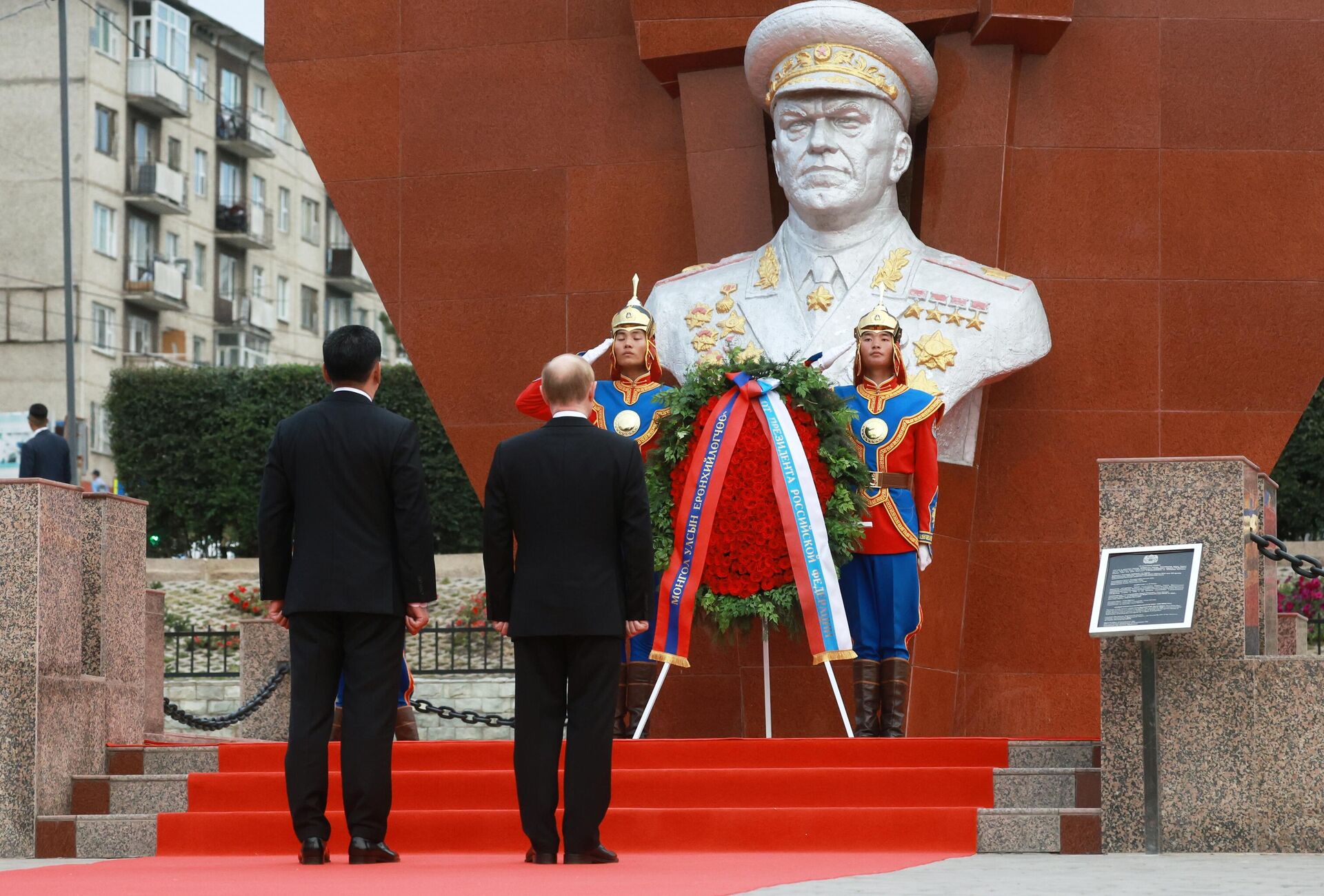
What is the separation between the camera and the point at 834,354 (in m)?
11.0

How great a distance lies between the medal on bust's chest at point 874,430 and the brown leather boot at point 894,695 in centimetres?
106

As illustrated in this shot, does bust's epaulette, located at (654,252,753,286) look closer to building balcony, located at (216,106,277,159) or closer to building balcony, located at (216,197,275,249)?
building balcony, located at (216,197,275,249)

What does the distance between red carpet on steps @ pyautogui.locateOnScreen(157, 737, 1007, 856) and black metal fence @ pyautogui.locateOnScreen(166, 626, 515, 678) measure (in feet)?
36.5

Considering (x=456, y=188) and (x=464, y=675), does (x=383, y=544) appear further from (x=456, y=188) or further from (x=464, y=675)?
(x=464, y=675)

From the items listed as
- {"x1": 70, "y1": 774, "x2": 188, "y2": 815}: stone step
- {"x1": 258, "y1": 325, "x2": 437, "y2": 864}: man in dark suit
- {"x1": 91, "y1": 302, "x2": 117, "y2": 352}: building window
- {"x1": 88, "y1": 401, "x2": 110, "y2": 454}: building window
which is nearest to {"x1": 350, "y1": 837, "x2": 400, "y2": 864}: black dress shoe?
{"x1": 258, "y1": 325, "x2": 437, "y2": 864}: man in dark suit

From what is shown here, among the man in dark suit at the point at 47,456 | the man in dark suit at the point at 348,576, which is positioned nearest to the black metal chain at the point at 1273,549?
the man in dark suit at the point at 348,576

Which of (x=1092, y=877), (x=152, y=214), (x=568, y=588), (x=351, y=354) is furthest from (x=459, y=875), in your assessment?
(x=152, y=214)

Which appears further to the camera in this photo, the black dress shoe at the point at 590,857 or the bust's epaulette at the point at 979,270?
the bust's epaulette at the point at 979,270

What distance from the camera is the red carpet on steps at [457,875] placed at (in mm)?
6172

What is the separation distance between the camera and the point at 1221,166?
38.5 ft

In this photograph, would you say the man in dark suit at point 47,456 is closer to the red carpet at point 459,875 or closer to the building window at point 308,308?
the red carpet at point 459,875

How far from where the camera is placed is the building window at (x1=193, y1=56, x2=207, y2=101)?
50.0m

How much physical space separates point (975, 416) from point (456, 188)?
3535 mm

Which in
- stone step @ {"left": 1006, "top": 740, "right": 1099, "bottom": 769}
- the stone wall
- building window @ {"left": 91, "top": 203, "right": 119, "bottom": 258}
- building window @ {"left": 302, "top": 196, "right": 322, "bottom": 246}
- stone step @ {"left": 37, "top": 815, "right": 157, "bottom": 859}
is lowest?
the stone wall
